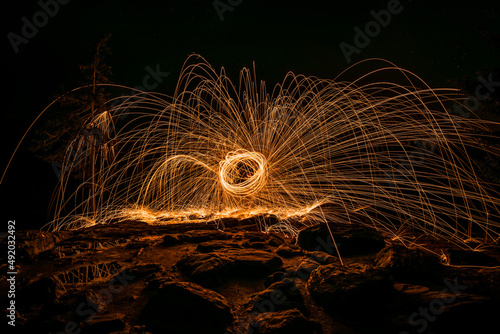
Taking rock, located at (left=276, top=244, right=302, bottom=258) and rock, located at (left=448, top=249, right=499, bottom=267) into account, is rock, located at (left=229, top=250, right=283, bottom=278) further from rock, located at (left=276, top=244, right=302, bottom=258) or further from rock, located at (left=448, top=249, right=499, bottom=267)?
rock, located at (left=448, top=249, right=499, bottom=267)

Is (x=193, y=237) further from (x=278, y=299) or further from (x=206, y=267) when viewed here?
(x=278, y=299)

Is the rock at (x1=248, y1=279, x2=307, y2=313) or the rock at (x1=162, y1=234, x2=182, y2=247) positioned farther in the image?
the rock at (x1=162, y1=234, x2=182, y2=247)

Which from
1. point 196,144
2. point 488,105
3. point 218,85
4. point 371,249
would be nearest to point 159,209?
point 196,144

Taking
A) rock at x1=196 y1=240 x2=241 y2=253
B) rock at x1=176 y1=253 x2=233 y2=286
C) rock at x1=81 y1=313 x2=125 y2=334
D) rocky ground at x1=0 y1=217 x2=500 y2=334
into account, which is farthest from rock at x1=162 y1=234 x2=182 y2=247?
rock at x1=81 y1=313 x2=125 y2=334

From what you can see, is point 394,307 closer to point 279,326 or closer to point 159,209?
→ point 279,326

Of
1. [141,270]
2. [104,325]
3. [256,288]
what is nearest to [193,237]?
[141,270]

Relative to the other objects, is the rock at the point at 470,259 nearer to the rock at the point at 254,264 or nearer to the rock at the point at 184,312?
the rock at the point at 254,264
